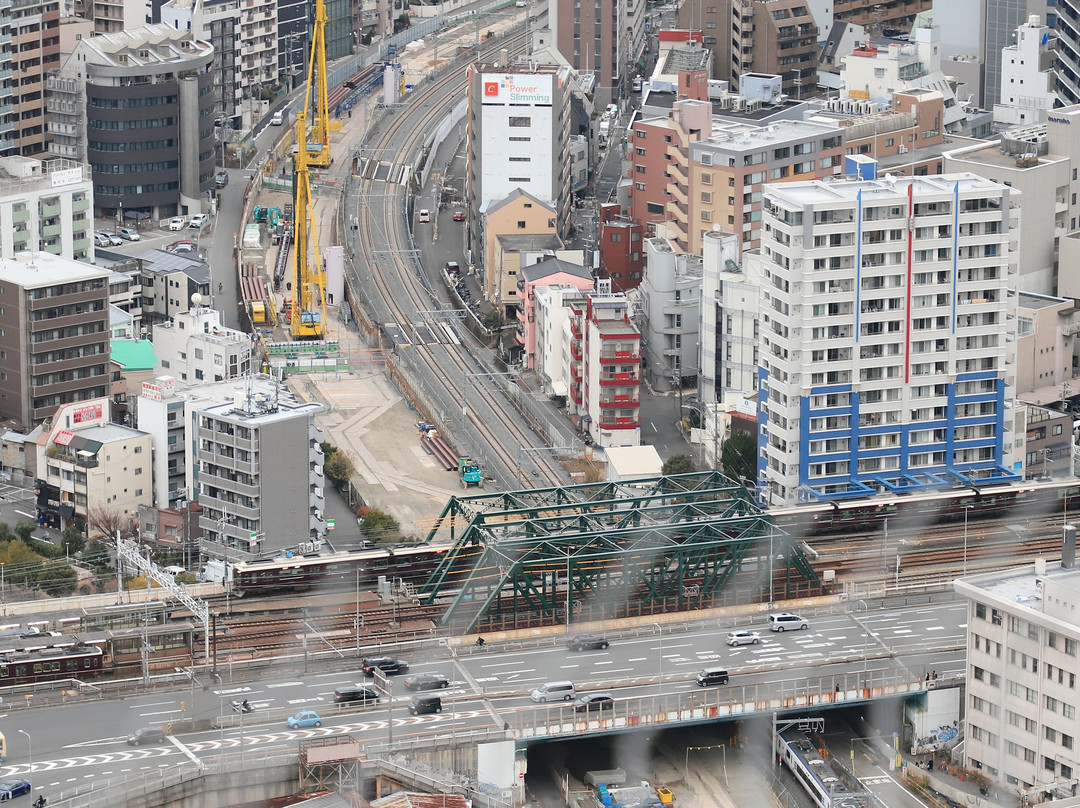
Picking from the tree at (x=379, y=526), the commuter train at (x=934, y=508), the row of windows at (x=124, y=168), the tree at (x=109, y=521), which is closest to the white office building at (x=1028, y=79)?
the row of windows at (x=124, y=168)

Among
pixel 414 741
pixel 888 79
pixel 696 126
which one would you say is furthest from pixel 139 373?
pixel 888 79

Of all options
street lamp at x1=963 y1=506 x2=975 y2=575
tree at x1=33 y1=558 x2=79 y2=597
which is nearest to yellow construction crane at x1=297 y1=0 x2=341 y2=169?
tree at x1=33 y1=558 x2=79 y2=597

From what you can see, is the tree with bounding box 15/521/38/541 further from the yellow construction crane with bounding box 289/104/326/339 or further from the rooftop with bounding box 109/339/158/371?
the yellow construction crane with bounding box 289/104/326/339

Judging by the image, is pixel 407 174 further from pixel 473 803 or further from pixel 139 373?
pixel 473 803

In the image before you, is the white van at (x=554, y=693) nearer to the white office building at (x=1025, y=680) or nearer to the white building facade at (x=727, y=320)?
the white office building at (x=1025, y=680)

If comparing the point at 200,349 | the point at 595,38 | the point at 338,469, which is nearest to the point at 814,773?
the point at 338,469
